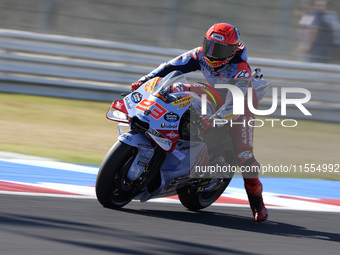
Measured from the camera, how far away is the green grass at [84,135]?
8.52 meters

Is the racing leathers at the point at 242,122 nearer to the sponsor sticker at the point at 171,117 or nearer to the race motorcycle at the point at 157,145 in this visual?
the race motorcycle at the point at 157,145

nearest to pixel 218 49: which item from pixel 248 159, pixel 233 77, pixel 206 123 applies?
pixel 233 77

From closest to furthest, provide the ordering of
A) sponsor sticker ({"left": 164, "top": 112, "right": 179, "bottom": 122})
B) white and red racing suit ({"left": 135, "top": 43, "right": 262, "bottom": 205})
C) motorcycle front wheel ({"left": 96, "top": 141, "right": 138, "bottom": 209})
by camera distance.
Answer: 1. motorcycle front wheel ({"left": 96, "top": 141, "right": 138, "bottom": 209})
2. sponsor sticker ({"left": 164, "top": 112, "right": 179, "bottom": 122})
3. white and red racing suit ({"left": 135, "top": 43, "right": 262, "bottom": 205})

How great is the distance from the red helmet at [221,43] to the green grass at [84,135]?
9.30ft

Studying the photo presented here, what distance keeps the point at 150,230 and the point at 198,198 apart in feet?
3.62

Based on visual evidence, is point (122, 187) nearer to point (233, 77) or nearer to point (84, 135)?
point (233, 77)

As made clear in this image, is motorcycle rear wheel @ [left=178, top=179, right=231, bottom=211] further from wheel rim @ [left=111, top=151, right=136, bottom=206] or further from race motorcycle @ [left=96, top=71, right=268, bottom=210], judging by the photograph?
wheel rim @ [left=111, top=151, right=136, bottom=206]

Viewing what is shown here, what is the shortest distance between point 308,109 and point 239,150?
22.5 ft

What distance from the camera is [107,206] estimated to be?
18.0 ft

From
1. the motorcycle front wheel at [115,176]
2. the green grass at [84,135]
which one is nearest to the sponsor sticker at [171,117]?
the motorcycle front wheel at [115,176]

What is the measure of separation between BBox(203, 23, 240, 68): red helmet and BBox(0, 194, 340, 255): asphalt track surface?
1439 millimetres

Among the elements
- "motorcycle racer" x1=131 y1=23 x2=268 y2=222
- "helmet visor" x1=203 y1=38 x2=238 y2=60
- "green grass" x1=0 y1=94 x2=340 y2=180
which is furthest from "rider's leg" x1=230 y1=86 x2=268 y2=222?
"green grass" x1=0 y1=94 x2=340 y2=180

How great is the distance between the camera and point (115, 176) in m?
5.23

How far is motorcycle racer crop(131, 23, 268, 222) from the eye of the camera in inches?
220
